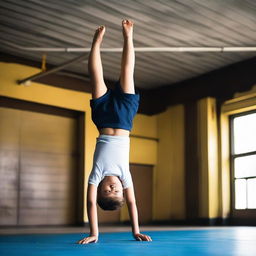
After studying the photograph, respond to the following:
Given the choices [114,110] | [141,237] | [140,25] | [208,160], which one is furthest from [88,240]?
[208,160]

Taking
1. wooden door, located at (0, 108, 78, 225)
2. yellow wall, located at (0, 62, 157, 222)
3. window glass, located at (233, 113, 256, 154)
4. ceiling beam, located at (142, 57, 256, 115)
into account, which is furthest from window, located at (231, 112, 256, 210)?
wooden door, located at (0, 108, 78, 225)

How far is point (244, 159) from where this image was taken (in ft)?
27.1

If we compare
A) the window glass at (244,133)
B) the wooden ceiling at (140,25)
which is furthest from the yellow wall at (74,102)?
the window glass at (244,133)

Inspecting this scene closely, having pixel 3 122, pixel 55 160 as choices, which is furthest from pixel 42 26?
pixel 55 160

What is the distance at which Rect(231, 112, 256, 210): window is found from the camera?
8.06 meters

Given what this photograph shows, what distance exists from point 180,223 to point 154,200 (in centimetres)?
81

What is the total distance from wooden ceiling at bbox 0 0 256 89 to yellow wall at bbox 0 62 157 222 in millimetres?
348

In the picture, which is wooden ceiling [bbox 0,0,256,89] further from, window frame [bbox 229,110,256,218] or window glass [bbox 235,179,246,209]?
window glass [bbox 235,179,246,209]

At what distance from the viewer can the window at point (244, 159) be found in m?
8.06

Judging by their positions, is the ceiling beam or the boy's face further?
the ceiling beam

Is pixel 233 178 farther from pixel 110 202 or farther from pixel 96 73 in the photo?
pixel 110 202

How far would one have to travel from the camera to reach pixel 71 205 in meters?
8.37

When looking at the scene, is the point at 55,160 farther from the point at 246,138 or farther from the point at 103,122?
the point at 103,122

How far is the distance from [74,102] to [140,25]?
2.44 m
